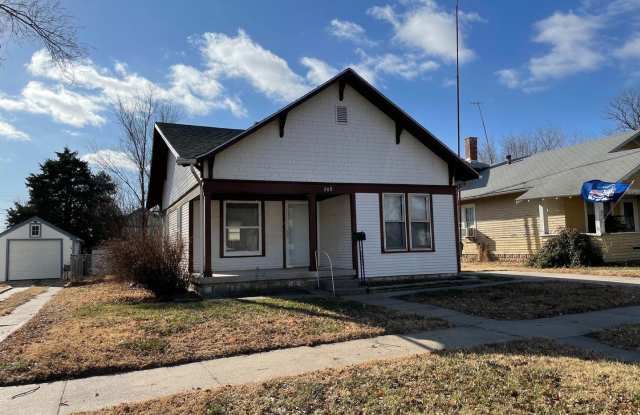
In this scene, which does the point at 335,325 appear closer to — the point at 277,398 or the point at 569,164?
the point at 277,398

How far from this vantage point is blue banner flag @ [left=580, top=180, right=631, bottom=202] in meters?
17.5

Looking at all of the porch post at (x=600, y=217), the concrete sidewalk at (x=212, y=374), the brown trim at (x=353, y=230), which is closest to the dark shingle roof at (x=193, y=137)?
the brown trim at (x=353, y=230)

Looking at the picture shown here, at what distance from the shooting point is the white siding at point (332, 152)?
13.0 meters

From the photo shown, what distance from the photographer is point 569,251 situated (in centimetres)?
1931

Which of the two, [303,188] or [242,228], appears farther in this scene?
[242,228]

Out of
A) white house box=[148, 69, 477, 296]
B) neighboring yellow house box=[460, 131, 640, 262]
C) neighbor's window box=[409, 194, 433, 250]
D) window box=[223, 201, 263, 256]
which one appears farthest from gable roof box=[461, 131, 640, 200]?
window box=[223, 201, 263, 256]

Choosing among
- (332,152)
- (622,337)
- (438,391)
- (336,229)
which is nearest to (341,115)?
(332,152)

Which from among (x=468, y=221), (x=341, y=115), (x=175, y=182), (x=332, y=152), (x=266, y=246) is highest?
(x=341, y=115)

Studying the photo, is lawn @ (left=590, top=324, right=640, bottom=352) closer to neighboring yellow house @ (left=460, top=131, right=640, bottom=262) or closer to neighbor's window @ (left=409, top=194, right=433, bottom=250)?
neighbor's window @ (left=409, top=194, right=433, bottom=250)

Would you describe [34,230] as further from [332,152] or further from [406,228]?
[406,228]

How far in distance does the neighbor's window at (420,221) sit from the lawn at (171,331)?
16.4 ft

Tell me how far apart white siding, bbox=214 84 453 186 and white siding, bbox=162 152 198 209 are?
73.5 inches

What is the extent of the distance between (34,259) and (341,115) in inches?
847

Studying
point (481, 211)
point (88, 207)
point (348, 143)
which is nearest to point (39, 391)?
point (348, 143)
